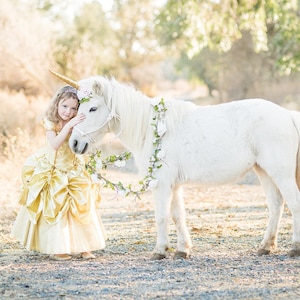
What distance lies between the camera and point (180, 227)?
6.19 meters

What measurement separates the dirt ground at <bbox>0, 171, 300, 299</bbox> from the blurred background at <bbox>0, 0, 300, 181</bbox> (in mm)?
4356

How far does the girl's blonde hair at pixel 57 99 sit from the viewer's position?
631 centimetres

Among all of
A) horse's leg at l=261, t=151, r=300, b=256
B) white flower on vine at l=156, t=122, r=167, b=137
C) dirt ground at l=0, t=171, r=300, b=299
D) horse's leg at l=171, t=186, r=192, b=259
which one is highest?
white flower on vine at l=156, t=122, r=167, b=137

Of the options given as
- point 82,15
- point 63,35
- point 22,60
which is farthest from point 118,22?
point 22,60

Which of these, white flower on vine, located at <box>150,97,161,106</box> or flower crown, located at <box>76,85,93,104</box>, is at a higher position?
flower crown, located at <box>76,85,93,104</box>

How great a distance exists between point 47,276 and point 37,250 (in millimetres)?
891

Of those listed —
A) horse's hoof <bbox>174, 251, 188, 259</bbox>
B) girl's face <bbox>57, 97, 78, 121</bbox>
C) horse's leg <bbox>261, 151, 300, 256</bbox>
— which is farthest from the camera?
girl's face <bbox>57, 97, 78, 121</bbox>

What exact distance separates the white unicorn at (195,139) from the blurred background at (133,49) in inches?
204

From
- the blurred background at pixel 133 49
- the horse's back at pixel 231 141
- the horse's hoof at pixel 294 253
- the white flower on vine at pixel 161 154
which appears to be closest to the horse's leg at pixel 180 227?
the horse's back at pixel 231 141

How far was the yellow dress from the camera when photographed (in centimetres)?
619

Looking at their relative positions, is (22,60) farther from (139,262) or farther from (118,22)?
(118,22)

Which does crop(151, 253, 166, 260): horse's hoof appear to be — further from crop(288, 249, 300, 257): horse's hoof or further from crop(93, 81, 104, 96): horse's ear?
crop(93, 81, 104, 96): horse's ear

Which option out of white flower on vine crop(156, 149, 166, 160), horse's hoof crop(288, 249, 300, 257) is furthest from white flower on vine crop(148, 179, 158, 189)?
horse's hoof crop(288, 249, 300, 257)

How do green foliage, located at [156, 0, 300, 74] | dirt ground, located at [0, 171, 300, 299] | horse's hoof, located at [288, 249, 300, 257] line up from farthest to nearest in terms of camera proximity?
green foliage, located at [156, 0, 300, 74] → horse's hoof, located at [288, 249, 300, 257] → dirt ground, located at [0, 171, 300, 299]
